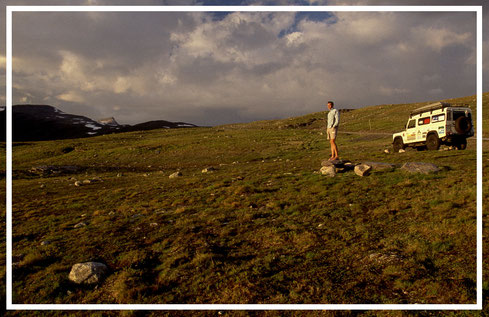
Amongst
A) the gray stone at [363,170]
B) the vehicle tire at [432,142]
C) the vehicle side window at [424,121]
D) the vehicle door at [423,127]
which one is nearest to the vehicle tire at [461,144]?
the vehicle tire at [432,142]

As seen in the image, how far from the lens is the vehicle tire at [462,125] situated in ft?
66.2

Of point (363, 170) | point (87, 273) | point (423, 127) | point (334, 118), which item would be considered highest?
point (423, 127)

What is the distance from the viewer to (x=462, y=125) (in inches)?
797

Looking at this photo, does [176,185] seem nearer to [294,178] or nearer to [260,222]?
[294,178]

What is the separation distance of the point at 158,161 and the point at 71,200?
73.9 feet

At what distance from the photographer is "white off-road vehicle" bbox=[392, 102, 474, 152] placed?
67.1ft

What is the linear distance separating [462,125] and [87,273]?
2563cm

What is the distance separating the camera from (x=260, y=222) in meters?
9.08

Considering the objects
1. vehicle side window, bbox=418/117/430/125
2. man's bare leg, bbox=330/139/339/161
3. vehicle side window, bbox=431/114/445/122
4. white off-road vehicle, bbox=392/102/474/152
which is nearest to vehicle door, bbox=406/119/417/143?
white off-road vehicle, bbox=392/102/474/152

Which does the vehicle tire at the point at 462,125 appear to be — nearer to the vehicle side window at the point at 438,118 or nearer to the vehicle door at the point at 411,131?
the vehicle side window at the point at 438,118

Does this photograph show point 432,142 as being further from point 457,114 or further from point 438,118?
point 457,114

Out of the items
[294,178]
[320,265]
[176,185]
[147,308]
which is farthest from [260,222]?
[176,185]

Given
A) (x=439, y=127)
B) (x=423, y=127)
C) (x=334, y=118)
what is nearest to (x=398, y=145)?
(x=423, y=127)

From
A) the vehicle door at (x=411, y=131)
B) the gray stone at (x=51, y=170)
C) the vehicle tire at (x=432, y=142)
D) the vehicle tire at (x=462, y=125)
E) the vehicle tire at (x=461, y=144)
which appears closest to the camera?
the vehicle tire at (x=462, y=125)
